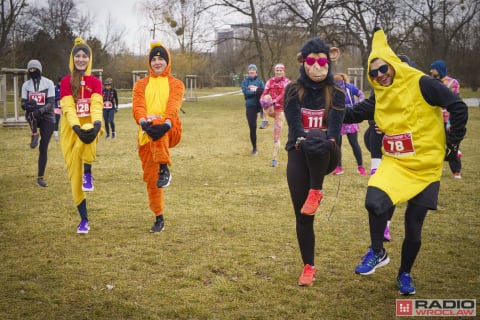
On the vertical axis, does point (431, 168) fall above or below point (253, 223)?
above

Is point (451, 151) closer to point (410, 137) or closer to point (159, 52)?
point (410, 137)

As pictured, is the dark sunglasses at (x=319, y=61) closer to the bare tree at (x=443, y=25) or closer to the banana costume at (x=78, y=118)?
the banana costume at (x=78, y=118)

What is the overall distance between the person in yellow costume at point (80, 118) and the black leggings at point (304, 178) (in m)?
2.88

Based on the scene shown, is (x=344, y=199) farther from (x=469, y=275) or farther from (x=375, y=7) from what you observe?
(x=375, y=7)

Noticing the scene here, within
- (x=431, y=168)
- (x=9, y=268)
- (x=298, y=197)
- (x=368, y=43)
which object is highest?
(x=368, y=43)

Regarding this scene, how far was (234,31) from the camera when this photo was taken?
36938 mm

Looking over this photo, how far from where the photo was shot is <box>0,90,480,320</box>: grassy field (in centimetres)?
435

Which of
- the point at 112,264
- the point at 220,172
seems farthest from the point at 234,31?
the point at 112,264

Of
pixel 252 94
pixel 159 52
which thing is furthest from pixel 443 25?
pixel 159 52

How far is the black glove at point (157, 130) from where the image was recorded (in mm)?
5809

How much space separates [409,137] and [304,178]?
103 centimetres

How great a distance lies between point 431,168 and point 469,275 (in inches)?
60.0

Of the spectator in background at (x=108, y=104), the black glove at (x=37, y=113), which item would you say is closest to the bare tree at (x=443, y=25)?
the spectator in background at (x=108, y=104)

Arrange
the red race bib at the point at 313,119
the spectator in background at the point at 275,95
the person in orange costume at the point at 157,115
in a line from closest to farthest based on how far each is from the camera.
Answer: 1. the red race bib at the point at 313,119
2. the person in orange costume at the point at 157,115
3. the spectator in background at the point at 275,95
